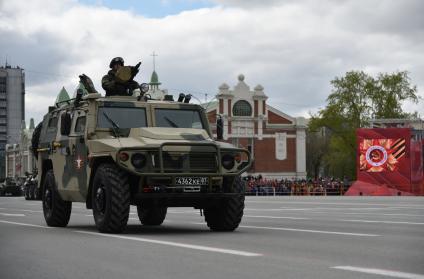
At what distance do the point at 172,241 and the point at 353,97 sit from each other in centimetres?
7817

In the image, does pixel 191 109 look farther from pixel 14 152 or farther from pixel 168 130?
pixel 14 152

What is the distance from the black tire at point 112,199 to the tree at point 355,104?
247 ft

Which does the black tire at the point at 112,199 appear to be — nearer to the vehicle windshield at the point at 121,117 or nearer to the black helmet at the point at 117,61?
the vehicle windshield at the point at 121,117

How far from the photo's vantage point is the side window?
1460cm

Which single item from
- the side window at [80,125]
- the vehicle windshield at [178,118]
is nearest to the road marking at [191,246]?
the side window at [80,125]

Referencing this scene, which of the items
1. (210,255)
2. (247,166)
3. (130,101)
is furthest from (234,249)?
(130,101)

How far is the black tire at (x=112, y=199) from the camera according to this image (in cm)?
1277

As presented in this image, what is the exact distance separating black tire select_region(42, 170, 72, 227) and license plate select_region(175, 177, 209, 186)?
11.7ft

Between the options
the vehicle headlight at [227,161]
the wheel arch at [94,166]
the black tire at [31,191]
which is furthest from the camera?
the black tire at [31,191]

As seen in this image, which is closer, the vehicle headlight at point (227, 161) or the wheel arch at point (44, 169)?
the vehicle headlight at point (227, 161)

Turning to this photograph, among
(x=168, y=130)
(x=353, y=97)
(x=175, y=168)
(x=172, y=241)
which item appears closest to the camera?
(x=172, y=241)

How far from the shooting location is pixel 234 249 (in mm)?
10188

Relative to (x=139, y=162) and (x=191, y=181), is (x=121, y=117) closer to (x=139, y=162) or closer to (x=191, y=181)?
(x=139, y=162)

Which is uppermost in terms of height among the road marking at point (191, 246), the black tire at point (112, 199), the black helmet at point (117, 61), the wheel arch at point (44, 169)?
the black helmet at point (117, 61)
